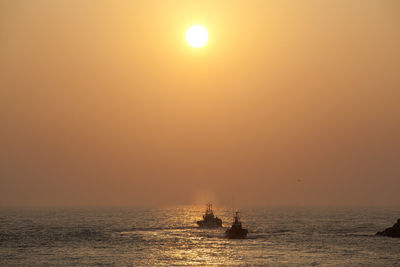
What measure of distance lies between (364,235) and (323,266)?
198ft

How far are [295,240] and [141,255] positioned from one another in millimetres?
44154

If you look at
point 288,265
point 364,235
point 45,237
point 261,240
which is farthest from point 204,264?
point 364,235

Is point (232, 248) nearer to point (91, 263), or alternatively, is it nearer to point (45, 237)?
point (91, 263)

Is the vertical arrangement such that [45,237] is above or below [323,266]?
above

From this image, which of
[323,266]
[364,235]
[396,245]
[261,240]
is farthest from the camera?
[364,235]

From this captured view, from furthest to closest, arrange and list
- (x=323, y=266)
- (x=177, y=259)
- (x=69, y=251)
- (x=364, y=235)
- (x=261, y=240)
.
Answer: (x=364, y=235), (x=261, y=240), (x=69, y=251), (x=177, y=259), (x=323, y=266)

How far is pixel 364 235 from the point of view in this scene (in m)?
139

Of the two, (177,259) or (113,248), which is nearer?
(177,259)

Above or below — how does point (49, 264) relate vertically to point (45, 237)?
below

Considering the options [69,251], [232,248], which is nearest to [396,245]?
[232,248]

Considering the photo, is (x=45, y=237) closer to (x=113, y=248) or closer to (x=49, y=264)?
(x=113, y=248)

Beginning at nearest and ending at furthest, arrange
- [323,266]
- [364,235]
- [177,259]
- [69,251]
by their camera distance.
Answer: [323,266] → [177,259] → [69,251] → [364,235]

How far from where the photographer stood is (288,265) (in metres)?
84.7

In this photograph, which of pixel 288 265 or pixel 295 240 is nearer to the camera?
pixel 288 265
